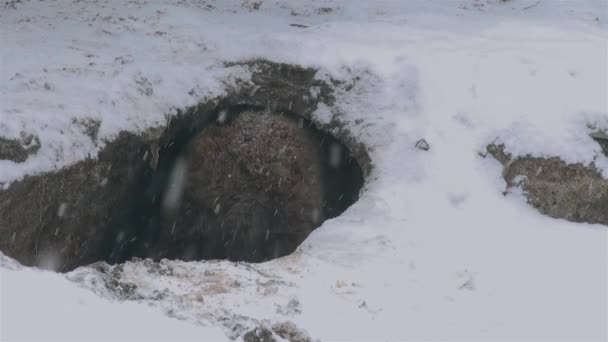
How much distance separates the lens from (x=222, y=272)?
4.38 metres

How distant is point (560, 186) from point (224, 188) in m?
3.22

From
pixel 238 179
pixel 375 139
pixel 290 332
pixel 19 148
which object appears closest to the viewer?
pixel 290 332

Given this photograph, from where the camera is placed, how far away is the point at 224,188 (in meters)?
6.98

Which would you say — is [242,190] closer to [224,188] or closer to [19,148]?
[224,188]

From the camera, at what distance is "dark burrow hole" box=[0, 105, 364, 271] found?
20.5 feet

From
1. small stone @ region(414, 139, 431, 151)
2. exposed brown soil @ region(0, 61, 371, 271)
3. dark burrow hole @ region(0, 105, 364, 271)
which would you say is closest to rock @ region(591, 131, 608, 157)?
small stone @ region(414, 139, 431, 151)

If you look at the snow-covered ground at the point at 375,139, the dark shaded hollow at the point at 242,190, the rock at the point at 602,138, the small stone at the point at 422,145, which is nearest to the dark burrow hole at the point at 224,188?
the dark shaded hollow at the point at 242,190

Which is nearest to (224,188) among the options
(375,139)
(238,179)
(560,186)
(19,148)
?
(238,179)

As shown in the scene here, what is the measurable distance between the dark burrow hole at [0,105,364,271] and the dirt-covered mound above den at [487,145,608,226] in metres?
1.49

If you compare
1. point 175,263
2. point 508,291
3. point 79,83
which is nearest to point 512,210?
point 508,291

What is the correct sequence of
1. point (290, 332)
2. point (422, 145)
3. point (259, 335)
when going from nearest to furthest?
point (259, 335) → point (290, 332) → point (422, 145)

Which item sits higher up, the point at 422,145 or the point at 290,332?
the point at 422,145

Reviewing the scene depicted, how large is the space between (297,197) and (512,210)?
7.63 ft

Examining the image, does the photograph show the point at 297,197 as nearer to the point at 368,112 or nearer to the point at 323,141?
the point at 323,141
